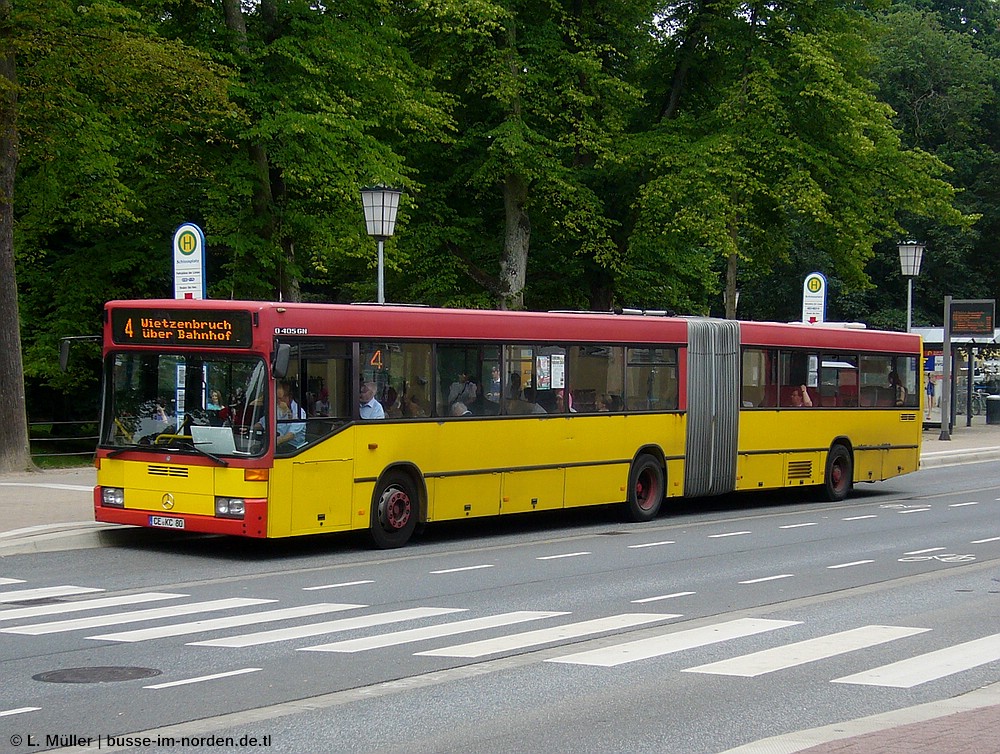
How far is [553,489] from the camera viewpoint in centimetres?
1970

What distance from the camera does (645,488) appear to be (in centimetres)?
2178

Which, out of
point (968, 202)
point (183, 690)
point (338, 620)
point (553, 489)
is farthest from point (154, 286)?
point (968, 202)

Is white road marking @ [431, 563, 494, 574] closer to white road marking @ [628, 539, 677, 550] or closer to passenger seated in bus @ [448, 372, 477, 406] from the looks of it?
white road marking @ [628, 539, 677, 550]

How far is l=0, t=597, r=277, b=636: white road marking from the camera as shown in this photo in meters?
11.0

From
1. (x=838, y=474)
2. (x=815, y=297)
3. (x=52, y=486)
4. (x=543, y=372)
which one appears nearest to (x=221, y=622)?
(x=543, y=372)

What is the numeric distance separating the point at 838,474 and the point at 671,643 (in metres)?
15.8

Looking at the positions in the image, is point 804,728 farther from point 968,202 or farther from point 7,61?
point 968,202

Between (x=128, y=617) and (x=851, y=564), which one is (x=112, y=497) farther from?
(x=851, y=564)

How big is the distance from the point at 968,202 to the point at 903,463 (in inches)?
1845

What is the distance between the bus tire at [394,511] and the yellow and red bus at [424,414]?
3 cm

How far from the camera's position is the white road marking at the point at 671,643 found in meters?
10.0

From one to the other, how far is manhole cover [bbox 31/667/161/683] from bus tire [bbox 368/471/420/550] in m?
7.59

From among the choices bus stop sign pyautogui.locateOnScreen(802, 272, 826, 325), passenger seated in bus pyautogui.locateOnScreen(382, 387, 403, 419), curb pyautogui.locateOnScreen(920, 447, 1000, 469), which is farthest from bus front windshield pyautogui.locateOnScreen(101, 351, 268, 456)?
curb pyautogui.locateOnScreen(920, 447, 1000, 469)

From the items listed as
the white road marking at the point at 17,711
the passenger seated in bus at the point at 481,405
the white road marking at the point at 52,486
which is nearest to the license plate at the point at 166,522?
the passenger seated in bus at the point at 481,405
